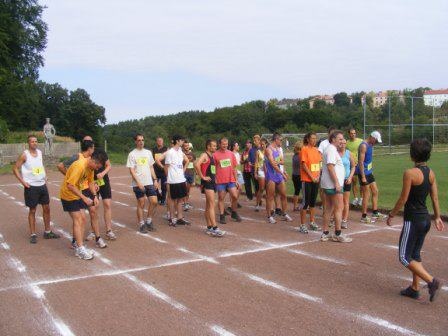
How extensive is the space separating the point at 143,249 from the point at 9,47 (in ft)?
129

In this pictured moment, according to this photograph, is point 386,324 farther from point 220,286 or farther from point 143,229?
point 143,229

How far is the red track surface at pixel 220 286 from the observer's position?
4.41 metres

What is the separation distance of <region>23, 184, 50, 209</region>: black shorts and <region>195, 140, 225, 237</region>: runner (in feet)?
9.44

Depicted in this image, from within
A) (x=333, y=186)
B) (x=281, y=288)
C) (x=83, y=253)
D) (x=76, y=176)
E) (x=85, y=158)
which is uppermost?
(x=85, y=158)

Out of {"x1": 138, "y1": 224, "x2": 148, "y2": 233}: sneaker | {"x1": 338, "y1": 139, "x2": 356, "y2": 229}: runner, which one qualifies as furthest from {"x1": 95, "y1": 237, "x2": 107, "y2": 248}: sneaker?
{"x1": 338, "y1": 139, "x2": 356, "y2": 229}: runner

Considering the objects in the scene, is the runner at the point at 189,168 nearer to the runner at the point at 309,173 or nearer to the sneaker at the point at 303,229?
the runner at the point at 309,173

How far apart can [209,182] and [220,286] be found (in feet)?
11.3

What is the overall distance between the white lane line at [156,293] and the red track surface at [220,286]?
0.07 ft

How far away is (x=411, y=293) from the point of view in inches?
201

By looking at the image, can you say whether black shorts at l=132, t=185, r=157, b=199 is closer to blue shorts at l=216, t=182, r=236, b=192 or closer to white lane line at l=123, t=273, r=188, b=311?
blue shorts at l=216, t=182, r=236, b=192

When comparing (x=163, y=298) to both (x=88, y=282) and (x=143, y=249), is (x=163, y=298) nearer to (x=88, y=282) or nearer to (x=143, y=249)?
(x=88, y=282)

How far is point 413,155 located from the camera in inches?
198

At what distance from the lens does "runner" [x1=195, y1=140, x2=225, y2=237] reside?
838 cm

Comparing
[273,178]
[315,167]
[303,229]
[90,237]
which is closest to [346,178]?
[315,167]
